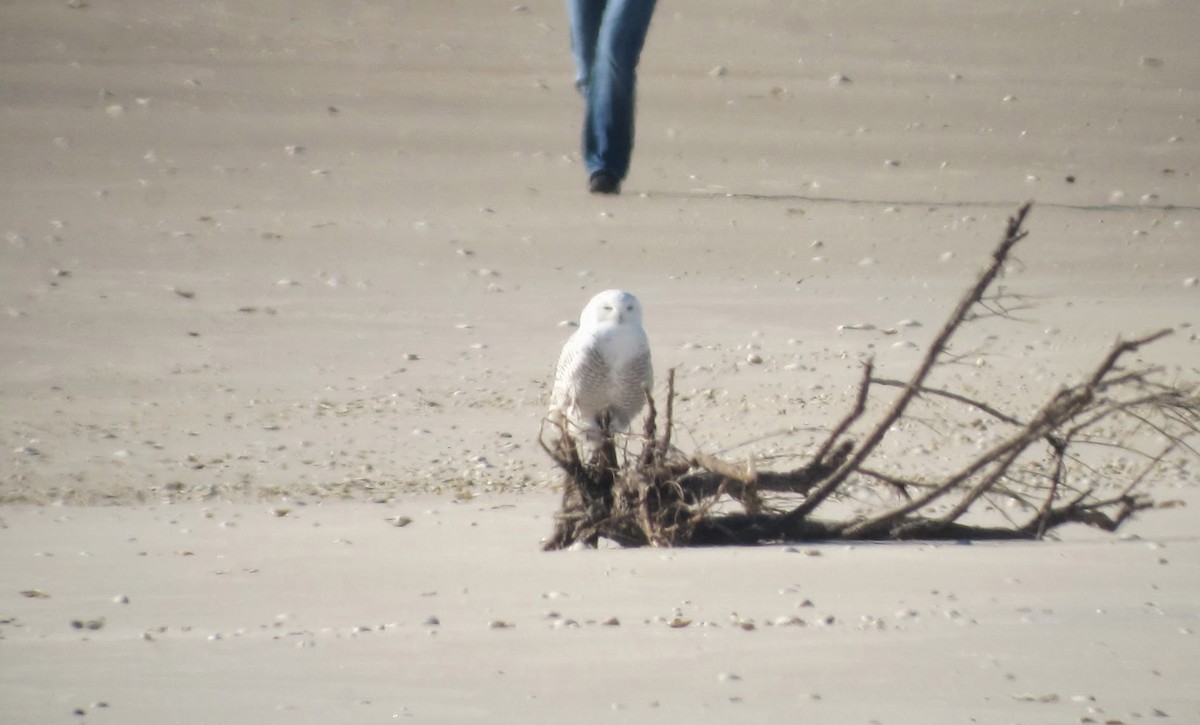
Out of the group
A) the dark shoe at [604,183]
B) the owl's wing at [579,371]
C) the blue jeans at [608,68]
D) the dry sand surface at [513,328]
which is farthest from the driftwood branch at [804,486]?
the dark shoe at [604,183]

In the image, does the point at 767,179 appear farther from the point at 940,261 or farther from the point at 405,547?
the point at 405,547

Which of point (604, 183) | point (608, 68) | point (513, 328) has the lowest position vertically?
point (513, 328)

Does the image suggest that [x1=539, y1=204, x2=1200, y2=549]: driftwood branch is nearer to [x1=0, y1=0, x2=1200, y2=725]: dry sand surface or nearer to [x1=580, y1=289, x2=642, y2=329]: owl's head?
[x1=0, y1=0, x2=1200, y2=725]: dry sand surface

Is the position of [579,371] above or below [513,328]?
below

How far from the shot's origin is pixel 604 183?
35.5 feet

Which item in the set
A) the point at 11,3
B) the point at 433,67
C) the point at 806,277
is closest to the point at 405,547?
the point at 806,277

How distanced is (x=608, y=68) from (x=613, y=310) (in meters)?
4.55

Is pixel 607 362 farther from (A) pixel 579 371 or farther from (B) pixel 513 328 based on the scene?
(B) pixel 513 328

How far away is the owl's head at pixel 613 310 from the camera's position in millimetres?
5641

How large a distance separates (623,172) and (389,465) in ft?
16.3

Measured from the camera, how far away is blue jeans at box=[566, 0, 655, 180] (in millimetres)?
9867

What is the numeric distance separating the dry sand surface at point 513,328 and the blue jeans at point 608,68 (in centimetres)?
37

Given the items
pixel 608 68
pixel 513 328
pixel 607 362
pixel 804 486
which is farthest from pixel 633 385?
pixel 608 68

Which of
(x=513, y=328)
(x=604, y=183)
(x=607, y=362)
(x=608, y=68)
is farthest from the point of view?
(x=604, y=183)
